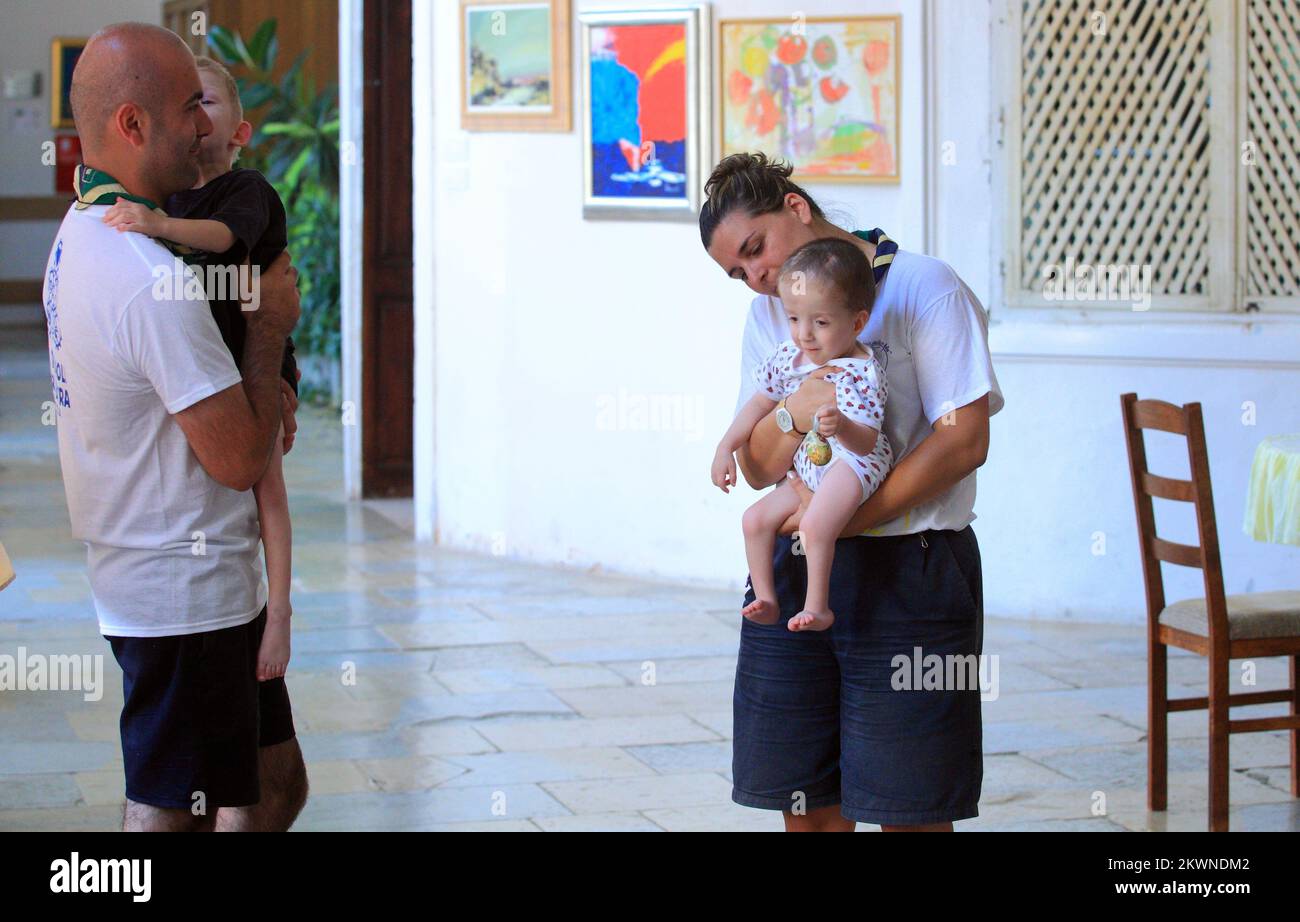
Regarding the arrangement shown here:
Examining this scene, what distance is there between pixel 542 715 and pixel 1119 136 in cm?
290

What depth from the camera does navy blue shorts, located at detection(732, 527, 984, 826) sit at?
260 cm

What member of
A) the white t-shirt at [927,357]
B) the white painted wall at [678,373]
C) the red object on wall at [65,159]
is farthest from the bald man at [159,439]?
the red object on wall at [65,159]

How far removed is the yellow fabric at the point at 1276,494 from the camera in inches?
159

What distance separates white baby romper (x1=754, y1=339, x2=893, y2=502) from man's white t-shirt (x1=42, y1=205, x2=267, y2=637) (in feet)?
2.78

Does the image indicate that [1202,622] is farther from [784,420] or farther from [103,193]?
[103,193]

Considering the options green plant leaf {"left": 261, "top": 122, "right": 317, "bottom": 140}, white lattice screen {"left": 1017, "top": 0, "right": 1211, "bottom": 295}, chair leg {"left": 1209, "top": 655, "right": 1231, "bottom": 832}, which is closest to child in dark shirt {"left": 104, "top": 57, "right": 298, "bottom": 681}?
chair leg {"left": 1209, "top": 655, "right": 1231, "bottom": 832}

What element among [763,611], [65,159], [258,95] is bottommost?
[763,611]

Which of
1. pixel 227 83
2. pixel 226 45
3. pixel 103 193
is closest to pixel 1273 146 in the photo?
pixel 227 83

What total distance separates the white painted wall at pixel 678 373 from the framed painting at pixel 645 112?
9 cm

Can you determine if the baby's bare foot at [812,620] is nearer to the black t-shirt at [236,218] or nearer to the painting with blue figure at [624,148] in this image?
the black t-shirt at [236,218]

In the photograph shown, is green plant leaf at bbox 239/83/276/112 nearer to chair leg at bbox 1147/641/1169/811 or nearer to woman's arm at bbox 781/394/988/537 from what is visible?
chair leg at bbox 1147/641/1169/811

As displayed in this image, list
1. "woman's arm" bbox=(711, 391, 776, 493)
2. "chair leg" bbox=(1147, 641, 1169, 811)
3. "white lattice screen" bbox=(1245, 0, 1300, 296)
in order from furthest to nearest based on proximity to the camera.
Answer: "white lattice screen" bbox=(1245, 0, 1300, 296), "chair leg" bbox=(1147, 641, 1169, 811), "woman's arm" bbox=(711, 391, 776, 493)

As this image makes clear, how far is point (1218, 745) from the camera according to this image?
4047 mm

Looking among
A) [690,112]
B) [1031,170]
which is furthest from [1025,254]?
[690,112]
